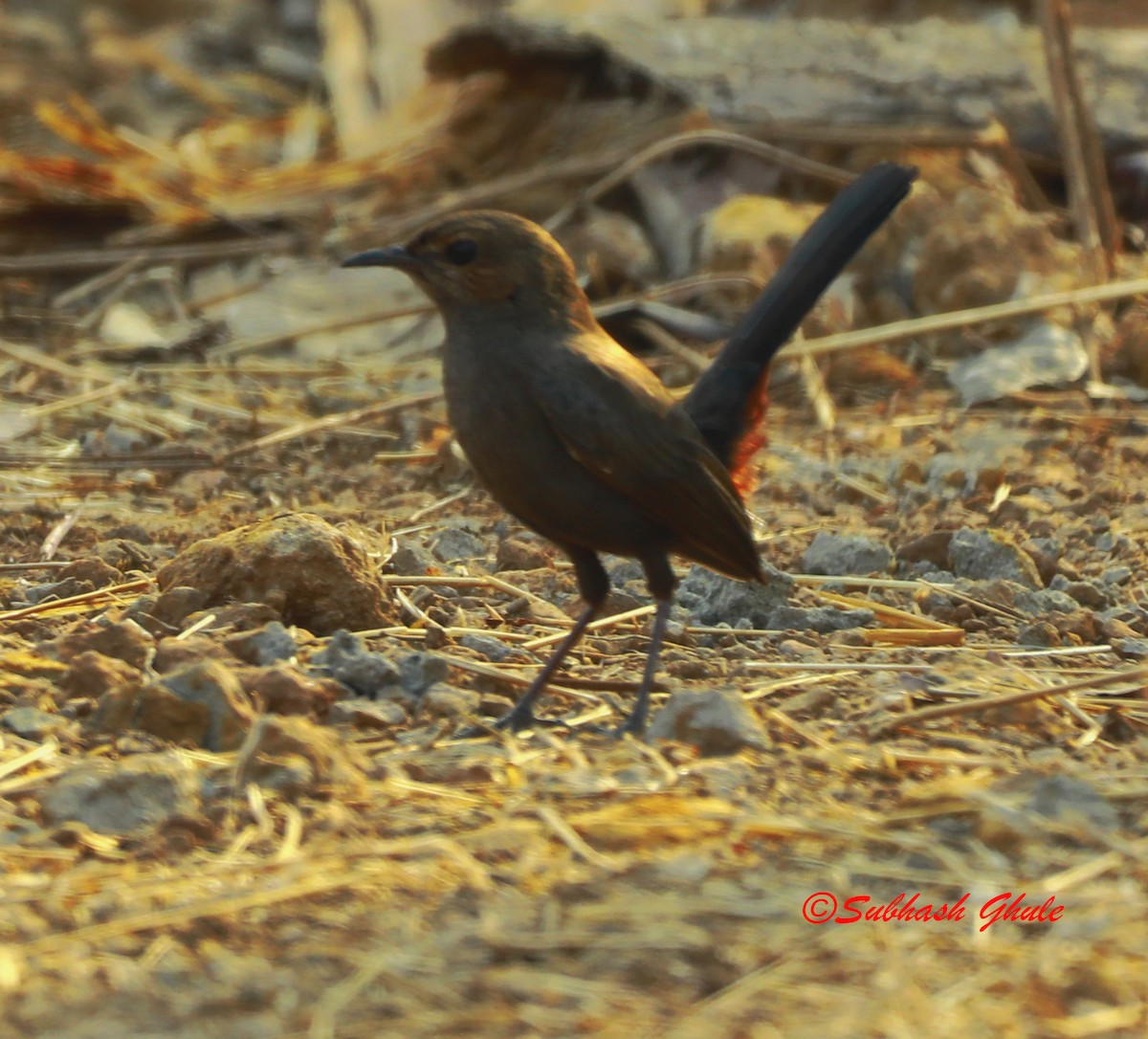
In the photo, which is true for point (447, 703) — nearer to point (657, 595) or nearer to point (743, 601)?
point (657, 595)

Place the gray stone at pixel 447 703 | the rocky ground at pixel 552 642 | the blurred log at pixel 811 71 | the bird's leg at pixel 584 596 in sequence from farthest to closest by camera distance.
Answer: the blurred log at pixel 811 71
the bird's leg at pixel 584 596
the gray stone at pixel 447 703
the rocky ground at pixel 552 642

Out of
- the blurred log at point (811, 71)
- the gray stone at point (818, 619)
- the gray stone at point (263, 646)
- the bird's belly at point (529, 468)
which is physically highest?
the blurred log at point (811, 71)

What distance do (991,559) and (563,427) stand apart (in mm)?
1713

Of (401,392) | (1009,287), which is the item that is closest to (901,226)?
(1009,287)

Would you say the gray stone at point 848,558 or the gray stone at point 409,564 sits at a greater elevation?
the gray stone at point 848,558

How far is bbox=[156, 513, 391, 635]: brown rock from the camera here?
434 centimetres

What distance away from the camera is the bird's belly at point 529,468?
4.01m

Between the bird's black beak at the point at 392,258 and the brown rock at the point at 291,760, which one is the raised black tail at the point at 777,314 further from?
the brown rock at the point at 291,760

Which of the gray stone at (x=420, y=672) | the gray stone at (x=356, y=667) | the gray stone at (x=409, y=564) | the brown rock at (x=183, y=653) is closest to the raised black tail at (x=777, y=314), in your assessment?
the gray stone at (x=409, y=564)

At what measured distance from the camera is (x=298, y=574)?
434 centimetres

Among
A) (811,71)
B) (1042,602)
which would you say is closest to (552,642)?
(1042,602)

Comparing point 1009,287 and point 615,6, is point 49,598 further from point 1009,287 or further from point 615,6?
point 615,6

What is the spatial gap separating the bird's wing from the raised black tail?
271 mm

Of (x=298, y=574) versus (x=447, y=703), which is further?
(x=298, y=574)
